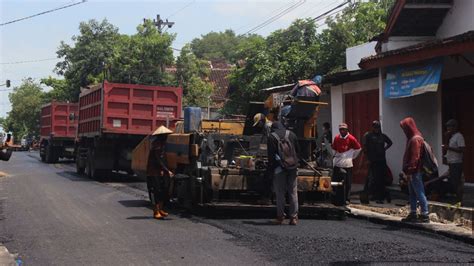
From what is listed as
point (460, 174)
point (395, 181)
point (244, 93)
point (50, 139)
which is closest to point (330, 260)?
point (460, 174)

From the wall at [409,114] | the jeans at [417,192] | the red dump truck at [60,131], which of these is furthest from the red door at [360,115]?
the red dump truck at [60,131]

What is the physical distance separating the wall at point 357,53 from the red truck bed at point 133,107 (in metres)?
5.84

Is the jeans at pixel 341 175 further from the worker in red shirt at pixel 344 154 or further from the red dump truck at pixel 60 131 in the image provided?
the red dump truck at pixel 60 131

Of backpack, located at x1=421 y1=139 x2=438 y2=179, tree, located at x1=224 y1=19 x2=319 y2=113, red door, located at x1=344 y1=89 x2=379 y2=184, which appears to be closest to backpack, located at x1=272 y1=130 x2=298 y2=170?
backpack, located at x1=421 y1=139 x2=438 y2=179

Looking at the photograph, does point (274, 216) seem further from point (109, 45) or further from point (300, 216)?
point (109, 45)

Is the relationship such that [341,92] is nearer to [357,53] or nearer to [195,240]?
[357,53]

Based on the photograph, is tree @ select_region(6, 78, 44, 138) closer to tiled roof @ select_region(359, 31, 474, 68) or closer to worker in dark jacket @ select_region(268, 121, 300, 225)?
tiled roof @ select_region(359, 31, 474, 68)

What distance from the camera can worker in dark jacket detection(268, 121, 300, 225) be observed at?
9.37m

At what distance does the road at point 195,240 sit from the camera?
696 cm

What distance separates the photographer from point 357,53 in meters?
19.6

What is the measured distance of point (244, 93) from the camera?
2662 cm

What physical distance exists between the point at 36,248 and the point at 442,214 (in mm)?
6640

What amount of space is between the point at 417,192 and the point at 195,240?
3884mm

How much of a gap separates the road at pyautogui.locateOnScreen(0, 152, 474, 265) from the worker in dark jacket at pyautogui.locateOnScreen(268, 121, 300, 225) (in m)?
0.31
